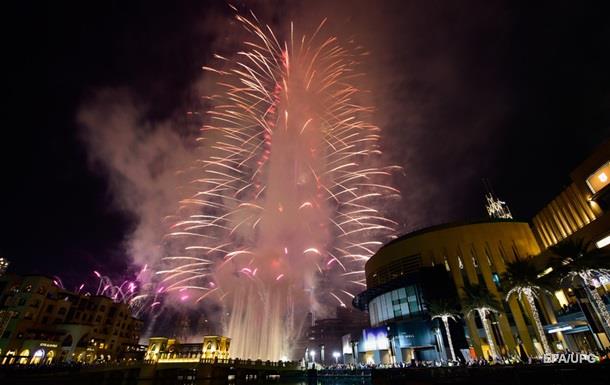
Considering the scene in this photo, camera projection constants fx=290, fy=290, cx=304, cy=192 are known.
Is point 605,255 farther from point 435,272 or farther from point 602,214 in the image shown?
point 435,272

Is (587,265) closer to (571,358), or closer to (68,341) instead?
(571,358)

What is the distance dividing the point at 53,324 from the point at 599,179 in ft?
340

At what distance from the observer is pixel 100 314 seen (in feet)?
247

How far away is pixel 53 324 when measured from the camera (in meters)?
63.8

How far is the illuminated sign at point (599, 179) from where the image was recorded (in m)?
38.6

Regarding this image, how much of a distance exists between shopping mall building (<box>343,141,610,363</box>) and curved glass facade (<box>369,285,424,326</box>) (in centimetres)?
19

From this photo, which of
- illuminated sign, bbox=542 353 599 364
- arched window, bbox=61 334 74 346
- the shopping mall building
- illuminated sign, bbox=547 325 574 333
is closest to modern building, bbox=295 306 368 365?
the shopping mall building

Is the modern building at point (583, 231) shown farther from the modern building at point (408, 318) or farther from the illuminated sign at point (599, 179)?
the modern building at point (408, 318)

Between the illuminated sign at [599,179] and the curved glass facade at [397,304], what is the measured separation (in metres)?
32.4

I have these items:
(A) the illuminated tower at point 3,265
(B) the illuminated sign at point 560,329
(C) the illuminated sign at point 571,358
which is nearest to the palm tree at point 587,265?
(C) the illuminated sign at point 571,358

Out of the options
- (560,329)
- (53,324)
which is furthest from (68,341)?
(560,329)

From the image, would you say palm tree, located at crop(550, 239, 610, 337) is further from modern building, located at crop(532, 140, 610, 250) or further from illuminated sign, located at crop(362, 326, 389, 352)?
illuminated sign, located at crop(362, 326, 389, 352)

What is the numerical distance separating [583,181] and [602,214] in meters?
5.57

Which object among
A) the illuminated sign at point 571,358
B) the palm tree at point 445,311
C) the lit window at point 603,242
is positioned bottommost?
the illuminated sign at point 571,358
